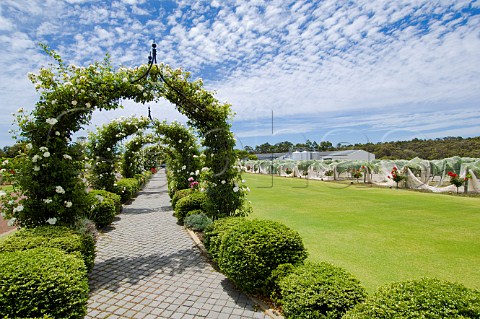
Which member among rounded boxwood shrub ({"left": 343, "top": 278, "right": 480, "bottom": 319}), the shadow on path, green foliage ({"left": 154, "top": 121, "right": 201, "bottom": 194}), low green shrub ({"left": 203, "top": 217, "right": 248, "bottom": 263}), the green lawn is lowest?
the shadow on path

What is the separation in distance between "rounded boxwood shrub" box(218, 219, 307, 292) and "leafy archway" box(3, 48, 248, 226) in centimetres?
331

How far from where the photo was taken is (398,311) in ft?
6.87

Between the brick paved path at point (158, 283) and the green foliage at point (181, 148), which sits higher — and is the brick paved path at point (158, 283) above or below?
below

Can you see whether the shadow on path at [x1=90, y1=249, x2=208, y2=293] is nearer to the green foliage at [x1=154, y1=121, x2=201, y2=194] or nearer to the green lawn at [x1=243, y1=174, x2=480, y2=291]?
the green lawn at [x1=243, y1=174, x2=480, y2=291]

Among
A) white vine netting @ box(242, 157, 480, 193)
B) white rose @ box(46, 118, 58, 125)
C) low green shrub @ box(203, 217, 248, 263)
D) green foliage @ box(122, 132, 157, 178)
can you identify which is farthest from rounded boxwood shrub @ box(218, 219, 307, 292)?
green foliage @ box(122, 132, 157, 178)

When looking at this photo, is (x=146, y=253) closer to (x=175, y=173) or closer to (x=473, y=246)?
(x=175, y=173)

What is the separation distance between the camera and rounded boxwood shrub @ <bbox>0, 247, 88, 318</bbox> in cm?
263

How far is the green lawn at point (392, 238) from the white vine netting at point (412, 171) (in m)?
3.43

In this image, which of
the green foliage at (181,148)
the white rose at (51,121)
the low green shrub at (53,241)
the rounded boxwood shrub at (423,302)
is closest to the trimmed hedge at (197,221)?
the low green shrub at (53,241)

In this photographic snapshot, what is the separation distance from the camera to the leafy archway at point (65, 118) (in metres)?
4.92

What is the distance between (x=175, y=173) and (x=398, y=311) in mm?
11312

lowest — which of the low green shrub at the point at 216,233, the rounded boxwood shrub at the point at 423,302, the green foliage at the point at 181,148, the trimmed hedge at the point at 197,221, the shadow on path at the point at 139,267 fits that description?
the shadow on path at the point at 139,267

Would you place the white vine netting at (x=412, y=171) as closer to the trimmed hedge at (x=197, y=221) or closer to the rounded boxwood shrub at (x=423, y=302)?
the trimmed hedge at (x=197, y=221)

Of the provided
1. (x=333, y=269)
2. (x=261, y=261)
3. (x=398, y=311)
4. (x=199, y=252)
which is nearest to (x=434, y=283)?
(x=398, y=311)
